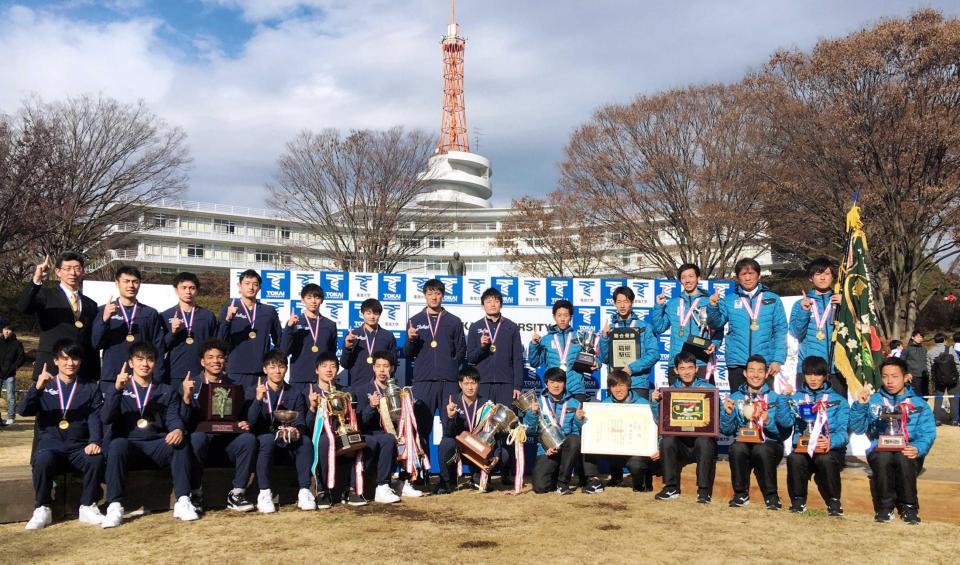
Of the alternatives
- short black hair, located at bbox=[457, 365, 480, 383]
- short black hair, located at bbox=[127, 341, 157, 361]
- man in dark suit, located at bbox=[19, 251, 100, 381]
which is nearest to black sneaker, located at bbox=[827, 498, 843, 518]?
short black hair, located at bbox=[457, 365, 480, 383]

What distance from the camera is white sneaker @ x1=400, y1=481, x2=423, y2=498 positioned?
725 centimetres

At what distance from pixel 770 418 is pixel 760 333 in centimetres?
112

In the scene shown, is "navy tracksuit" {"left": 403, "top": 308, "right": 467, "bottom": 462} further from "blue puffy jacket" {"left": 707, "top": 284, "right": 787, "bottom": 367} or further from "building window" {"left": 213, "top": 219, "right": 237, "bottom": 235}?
"building window" {"left": 213, "top": 219, "right": 237, "bottom": 235}

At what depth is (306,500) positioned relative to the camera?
6641 mm

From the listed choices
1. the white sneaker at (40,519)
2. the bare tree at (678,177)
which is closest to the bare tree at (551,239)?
the bare tree at (678,177)

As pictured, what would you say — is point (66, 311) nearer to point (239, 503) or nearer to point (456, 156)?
point (239, 503)

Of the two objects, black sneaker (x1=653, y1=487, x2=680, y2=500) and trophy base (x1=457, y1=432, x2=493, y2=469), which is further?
trophy base (x1=457, y1=432, x2=493, y2=469)

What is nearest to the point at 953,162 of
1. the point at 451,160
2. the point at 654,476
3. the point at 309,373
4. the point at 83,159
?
the point at 654,476

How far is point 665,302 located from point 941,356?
10.2m

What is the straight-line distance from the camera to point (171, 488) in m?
6.51

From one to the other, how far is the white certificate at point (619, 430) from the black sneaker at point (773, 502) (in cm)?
116

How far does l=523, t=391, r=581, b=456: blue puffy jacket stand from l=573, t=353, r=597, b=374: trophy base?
18.2 inches

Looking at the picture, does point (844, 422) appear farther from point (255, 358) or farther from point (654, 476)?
point (255, 358)

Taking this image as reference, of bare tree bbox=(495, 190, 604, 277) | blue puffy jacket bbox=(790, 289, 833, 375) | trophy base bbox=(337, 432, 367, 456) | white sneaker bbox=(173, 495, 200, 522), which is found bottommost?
white sneaker bbox=(173, 495, 200, 522)
